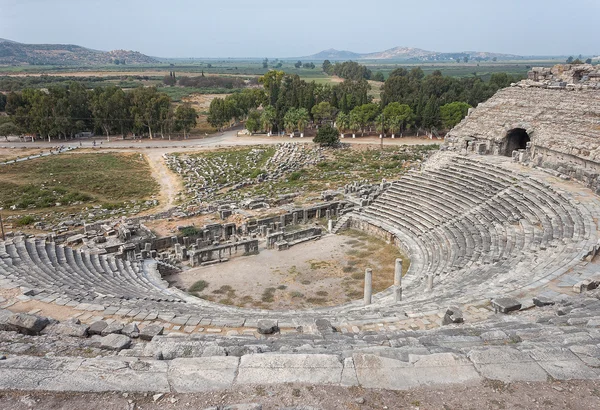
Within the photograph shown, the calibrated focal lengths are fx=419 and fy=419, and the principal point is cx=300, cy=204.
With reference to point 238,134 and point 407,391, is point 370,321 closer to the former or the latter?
point 407,391

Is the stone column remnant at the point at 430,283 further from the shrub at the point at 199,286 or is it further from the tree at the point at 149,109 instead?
the tree at the point at 149,109

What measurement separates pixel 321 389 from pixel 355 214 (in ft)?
71.1

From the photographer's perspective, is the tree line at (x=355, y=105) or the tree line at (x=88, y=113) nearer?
the tree line at (x=355, y=105)

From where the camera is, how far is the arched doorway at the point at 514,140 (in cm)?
2980

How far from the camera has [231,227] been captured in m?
26.1

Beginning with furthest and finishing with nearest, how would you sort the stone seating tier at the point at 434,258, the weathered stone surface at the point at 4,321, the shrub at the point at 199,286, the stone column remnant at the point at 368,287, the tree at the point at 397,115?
the tree at the point at 397,115
the shrub at the point at 199,286
the stone column remnant at the point at 368,287
the stone seating tier at the point at 434,258
the weathered stone surface at the point at 4,321

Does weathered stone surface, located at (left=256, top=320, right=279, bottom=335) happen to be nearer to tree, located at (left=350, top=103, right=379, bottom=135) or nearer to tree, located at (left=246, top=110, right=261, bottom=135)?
tree, located at (left=350, top=103, right=379, bottom=135)

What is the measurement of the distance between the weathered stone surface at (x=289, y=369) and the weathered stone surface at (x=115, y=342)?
9.98 ft

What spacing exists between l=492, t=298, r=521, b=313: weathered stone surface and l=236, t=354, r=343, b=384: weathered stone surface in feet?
21.2

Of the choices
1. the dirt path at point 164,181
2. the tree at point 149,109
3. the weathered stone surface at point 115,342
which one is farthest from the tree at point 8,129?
the weathered stone surface at point 115,342

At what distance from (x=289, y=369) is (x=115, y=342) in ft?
13.7

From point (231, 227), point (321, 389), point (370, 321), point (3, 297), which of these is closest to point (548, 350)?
point (321, 389)

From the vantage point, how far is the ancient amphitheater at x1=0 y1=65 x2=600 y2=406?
23.7 ft

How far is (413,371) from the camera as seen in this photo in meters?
7.13
